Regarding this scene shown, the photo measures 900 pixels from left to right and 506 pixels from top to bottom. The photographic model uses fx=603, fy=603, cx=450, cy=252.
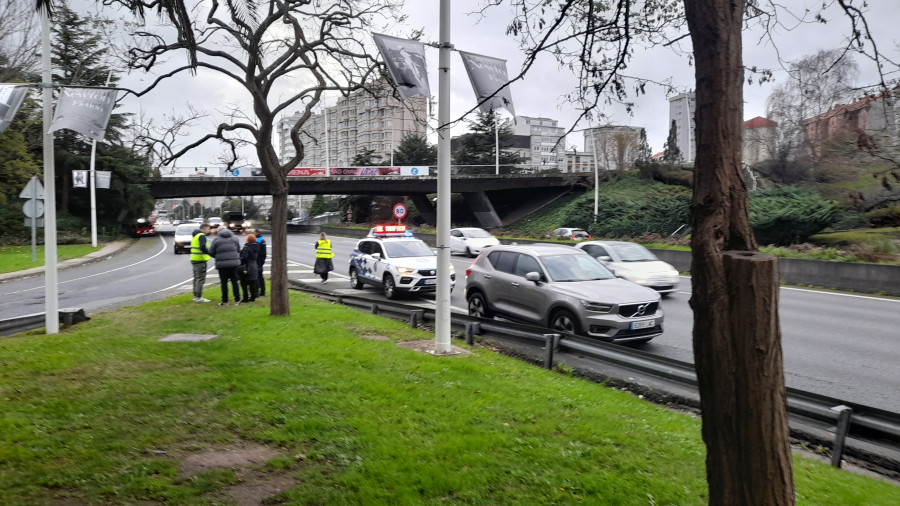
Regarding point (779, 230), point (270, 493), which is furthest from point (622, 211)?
point (270, 493)

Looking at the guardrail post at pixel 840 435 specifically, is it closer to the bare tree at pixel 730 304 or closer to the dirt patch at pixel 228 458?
the bare tree at pixel 730 304

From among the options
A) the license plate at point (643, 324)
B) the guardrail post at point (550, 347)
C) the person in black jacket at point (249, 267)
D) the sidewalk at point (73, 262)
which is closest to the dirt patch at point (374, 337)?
the guardrail post at point (550, 347)

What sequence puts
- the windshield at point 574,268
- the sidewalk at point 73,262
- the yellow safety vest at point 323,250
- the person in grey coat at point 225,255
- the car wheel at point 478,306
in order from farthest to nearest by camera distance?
the sidewalk at point 73,262 < the yellow safety vest at point 323,250 < the person in grey coat at point 225,255 < the car wheel at point 478,306 < the windshield at point 574,268

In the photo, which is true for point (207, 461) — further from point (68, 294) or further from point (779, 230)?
point (779, 230)

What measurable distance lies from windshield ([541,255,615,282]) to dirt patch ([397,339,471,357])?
2523 mm

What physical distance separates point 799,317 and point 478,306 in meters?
7.11

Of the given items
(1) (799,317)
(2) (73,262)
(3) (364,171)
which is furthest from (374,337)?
(3) (364,171)

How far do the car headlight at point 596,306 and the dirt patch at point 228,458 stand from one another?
6150mm

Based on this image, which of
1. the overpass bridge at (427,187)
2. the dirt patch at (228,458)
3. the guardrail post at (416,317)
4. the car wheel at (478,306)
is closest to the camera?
the dirt patch at (228,458)

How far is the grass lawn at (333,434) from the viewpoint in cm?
388

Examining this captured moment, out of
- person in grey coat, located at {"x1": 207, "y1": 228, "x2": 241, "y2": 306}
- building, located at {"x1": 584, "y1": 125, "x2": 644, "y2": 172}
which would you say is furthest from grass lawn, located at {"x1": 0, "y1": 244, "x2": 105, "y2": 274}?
building, located at {"x1": 584, "y1": 125, "x2": 644, "y2": 172}

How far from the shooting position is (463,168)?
184 ft

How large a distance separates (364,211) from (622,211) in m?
40.0

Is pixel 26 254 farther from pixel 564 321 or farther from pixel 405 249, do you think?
pixel 564 321
